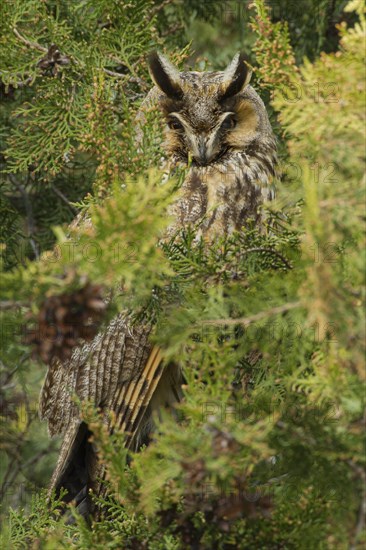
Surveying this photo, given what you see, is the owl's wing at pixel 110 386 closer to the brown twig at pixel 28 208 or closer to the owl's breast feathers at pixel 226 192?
the owl's breast feathers at pixel 226 192

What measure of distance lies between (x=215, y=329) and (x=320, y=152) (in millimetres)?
396

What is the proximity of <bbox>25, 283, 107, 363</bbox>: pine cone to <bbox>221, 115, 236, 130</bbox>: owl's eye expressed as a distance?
1261 mm

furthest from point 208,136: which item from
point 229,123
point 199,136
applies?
point 229,123

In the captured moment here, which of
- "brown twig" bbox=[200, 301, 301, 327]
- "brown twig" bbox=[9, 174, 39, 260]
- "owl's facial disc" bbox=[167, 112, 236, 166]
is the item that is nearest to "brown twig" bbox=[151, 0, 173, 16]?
"owl's facial disc" bbox=[167, 112, 236, 166]

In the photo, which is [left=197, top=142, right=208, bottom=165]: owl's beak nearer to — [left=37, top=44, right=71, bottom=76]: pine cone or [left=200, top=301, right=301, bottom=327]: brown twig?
[left=37, top=44, right=71, bottom=76]: pine cone

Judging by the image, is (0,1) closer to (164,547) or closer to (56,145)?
(56,145)

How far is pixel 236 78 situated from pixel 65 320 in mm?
1387

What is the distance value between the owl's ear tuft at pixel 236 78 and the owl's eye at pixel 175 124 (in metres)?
0.15

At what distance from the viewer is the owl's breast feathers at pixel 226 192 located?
96.3 inches

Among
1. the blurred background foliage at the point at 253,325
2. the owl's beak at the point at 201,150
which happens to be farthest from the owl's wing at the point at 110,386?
the owl's beak at the point at 201,150

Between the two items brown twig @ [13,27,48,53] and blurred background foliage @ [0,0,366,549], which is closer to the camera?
blurred background foliage @ [0,0,366,549]

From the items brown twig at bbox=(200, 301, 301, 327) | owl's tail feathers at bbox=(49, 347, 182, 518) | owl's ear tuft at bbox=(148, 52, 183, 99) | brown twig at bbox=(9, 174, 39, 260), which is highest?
owl's ear tuft at bbox=(148, 52, 183, 99)

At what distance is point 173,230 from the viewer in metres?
2.40

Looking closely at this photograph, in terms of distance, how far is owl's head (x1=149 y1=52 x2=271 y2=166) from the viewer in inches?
94.0
